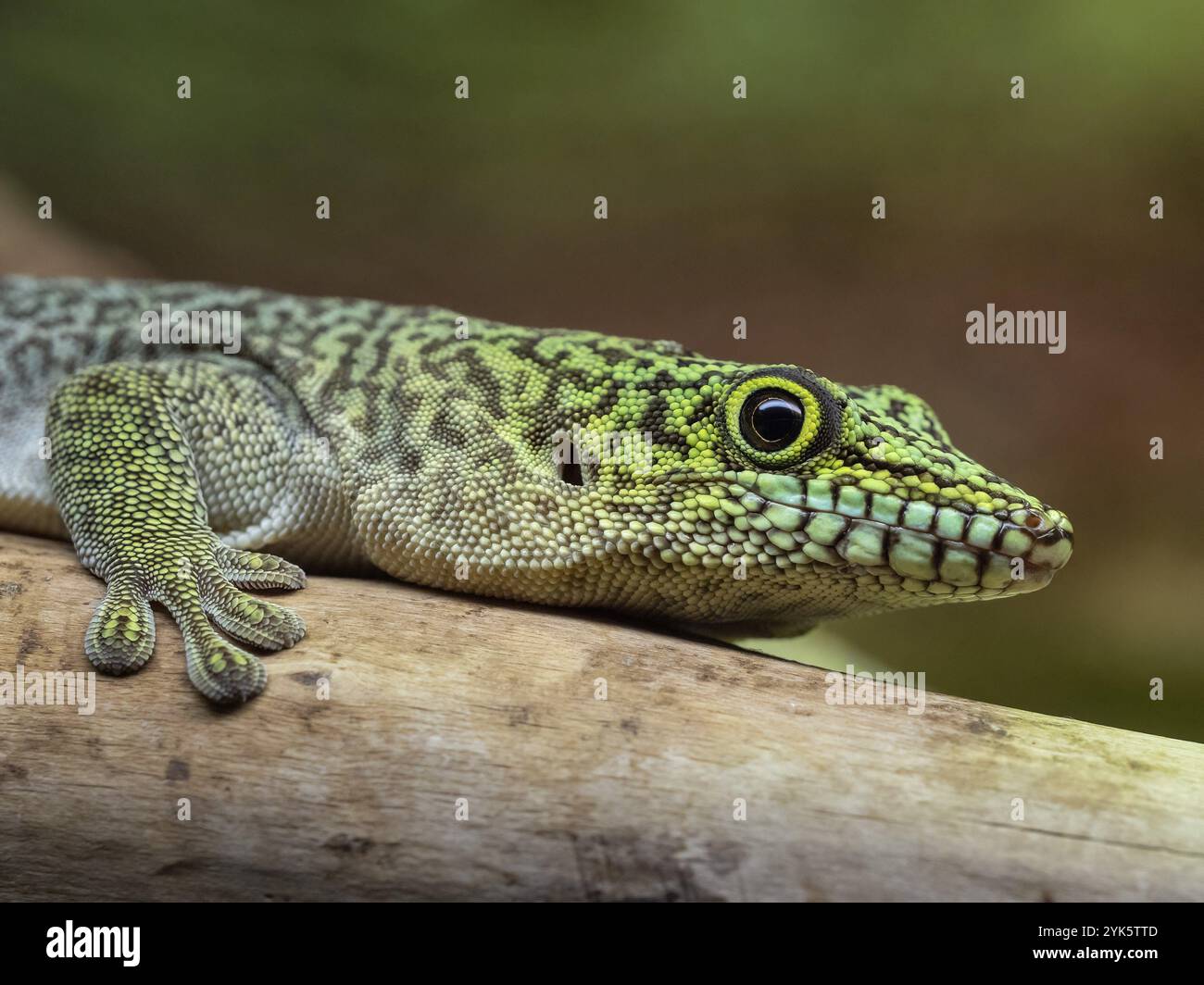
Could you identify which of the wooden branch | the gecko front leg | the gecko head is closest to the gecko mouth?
the gecko head

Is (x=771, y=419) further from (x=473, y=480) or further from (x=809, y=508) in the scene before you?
(x=473, y=480)

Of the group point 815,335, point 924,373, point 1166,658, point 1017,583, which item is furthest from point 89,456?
point 1166,658

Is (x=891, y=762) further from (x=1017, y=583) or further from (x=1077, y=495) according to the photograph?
(x=1077, y=495)

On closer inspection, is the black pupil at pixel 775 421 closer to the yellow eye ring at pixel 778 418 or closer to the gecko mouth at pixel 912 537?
the yellow eye ring at pixel 778 418

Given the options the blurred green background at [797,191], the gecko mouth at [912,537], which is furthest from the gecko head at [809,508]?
the blurred green background at [797,191]

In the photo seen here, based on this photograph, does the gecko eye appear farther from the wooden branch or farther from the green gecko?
the wooden branch
